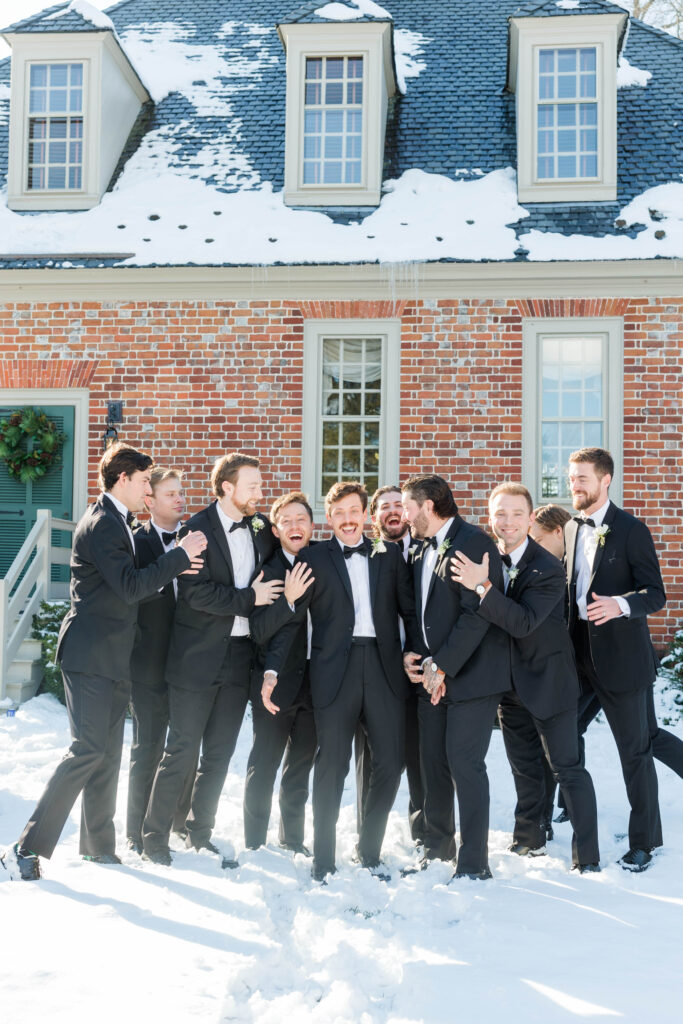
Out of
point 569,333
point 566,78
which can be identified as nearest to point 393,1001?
point 569,333

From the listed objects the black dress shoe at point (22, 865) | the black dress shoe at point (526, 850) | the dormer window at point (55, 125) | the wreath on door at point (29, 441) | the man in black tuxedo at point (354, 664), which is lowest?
the black dress shoe at point (526, 850)

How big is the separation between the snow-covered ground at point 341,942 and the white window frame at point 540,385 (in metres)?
4.80

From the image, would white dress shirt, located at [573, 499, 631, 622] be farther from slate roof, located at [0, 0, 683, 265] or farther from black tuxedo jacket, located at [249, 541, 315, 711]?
slate roof, located at [0, 0, 683, 265]

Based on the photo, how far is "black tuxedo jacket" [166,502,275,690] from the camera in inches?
189

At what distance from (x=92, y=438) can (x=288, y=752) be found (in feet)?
18.3

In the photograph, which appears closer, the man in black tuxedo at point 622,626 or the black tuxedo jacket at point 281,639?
the man in black tuxedo at point 622,626

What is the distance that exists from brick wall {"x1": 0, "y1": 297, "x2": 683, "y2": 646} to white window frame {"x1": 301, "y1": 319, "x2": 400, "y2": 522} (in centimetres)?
8

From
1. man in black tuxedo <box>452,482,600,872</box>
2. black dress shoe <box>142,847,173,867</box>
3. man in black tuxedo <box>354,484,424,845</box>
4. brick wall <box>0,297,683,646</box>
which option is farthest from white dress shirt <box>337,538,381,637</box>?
brick wall <box>0,297,683,646</box>

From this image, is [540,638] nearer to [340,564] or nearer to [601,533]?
[601,533]

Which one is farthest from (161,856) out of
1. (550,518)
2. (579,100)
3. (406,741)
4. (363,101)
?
(579,100)

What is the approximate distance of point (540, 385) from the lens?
9.54m

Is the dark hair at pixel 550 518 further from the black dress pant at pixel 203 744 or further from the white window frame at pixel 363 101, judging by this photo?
the white window frame at pixel 363 101

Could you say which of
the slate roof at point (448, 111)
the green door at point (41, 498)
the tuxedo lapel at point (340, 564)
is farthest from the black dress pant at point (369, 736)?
the slate roof at point (448, 111)

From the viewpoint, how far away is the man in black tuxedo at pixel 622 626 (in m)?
4.70
